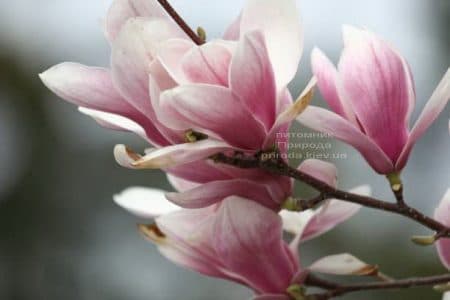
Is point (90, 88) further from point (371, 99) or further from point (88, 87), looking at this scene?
point (371, 99)

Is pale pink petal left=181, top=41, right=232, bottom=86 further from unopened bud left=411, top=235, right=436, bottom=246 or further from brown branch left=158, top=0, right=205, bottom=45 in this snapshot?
Result: unopened bud left=411, top=235, right=436, bottom=246

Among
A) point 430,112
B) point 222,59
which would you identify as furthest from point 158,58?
point 430,112

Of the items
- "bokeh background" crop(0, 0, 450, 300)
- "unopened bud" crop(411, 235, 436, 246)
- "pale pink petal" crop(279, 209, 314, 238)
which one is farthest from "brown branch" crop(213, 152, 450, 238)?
"bokeh background" crop(0, 0, 450, 300)

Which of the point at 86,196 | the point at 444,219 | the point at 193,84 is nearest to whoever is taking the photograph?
the point at 193,84

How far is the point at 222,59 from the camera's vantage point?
438 millimetres

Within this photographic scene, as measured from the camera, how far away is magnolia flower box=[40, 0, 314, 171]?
0.43m

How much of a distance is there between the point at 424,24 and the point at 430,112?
281cm

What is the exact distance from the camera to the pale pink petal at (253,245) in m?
0.49

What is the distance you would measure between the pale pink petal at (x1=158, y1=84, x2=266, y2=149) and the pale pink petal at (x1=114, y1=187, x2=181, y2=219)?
0.44 ft

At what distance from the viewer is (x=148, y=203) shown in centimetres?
59

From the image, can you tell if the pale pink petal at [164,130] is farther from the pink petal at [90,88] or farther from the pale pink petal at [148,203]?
the pale pink petal at [148,203]

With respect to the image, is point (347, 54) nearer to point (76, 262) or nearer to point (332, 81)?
point (332, 81)

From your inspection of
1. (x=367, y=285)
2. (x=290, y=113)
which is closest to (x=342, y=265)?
(x=367, y=285)

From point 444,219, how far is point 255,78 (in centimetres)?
15
